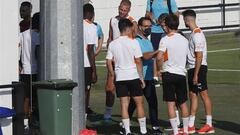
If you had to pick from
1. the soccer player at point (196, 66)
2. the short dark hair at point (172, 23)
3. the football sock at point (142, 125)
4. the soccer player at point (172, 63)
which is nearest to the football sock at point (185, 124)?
the soccer player at point (172, 63)

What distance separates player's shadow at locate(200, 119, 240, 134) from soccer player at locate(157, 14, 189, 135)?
989 mm

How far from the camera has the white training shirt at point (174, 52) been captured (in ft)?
39.3

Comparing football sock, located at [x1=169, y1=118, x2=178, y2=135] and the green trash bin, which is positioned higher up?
the green trash bin

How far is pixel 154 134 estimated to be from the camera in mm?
12617

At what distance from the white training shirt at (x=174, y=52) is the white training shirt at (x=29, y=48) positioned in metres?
2.36

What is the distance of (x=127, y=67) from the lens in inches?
475

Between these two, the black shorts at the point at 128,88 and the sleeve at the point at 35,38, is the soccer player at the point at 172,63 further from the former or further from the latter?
the sleeve at the point at 35,38

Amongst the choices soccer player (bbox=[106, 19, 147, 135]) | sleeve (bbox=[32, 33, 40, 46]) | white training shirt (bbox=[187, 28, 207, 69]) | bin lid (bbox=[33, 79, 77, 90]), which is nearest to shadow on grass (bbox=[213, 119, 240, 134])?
white training shirt (bbox=[187, 28, 207, 69])

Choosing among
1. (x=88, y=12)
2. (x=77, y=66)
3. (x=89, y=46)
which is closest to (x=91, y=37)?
(x=89, y=46)

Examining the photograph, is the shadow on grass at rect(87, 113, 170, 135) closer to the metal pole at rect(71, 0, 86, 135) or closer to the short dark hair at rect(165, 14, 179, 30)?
the short dark hair at rect(165, 14, 179, 30)

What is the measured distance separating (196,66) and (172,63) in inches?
18.9

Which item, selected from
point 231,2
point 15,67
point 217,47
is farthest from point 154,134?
point 231,2

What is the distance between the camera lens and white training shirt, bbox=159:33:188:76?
11977 mm

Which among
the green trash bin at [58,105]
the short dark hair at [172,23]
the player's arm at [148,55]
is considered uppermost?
the short dark hair at [172,23]
